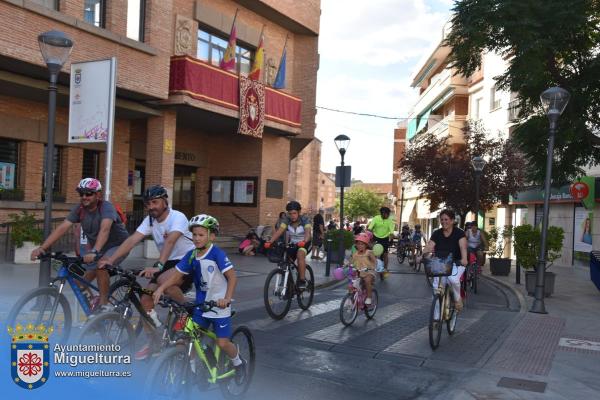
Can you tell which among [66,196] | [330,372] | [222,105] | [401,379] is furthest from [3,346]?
[222,105]

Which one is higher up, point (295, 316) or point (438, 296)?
point (438, 296)

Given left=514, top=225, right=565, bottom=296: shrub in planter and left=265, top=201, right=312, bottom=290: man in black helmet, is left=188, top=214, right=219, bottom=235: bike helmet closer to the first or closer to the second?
left=265, top=201, right=312, bottom=290: man in black helmet

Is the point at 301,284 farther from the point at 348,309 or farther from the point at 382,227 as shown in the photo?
the point at 382,227

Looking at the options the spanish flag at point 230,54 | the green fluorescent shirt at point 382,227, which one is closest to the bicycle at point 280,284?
the green fluorescent shirt at point 382,227

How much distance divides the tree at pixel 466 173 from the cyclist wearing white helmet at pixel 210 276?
2061cm

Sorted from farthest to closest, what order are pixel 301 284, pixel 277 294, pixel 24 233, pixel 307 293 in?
pixel 24 233, pixel 307 293, pixel 301 284, pixel 277 294

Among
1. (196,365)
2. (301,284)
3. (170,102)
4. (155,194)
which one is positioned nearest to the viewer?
(196,365)

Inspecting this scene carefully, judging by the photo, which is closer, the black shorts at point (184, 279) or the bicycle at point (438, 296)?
the black shorts at point (184, 279)

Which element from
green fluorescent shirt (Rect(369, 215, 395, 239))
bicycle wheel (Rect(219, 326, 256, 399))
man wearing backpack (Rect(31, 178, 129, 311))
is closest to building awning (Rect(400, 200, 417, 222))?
green fluorescent shirt (Rect(369, 215, 395, 239))

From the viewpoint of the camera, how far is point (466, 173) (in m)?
24.4

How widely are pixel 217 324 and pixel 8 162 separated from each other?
47.3 feet

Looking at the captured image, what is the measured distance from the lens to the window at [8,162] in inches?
654

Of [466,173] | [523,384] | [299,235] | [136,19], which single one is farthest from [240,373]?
[466,173]

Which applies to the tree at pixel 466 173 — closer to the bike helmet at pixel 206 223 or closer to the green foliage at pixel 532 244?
the green foliage at pixel 532 244
